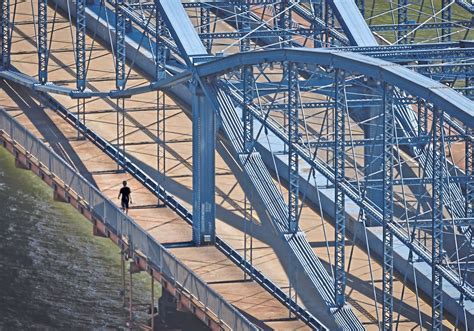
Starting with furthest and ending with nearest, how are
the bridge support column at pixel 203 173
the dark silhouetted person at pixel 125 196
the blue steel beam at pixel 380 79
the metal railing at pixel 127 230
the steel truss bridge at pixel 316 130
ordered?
the dark silhouetted person at pixel 125 196 → the bridge support column at pixel 203 173 → the metal railing at pixel 127 230 → the steel truss bridge at pixel 316 130 → the blue steel beam at pixel 380 79

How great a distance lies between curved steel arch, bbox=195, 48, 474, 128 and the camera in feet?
167

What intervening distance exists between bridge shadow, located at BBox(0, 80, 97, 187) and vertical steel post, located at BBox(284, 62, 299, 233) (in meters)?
11.2

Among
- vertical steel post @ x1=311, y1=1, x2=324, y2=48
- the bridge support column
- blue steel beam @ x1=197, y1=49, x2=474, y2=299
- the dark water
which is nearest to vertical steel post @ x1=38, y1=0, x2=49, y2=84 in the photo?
the dark water

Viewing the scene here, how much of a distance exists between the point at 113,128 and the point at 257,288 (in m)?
14.3

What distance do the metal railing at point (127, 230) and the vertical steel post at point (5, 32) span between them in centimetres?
678

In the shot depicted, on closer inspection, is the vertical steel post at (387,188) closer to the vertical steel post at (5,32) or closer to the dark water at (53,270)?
the dark water at (53,270)

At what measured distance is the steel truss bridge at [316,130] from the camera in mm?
54625

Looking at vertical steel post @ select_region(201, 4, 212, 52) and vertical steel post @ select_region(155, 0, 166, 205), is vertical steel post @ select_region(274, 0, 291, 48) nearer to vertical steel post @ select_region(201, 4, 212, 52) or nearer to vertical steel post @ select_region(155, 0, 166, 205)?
vertical steel post @ select_region(201, 4, 212, 52)

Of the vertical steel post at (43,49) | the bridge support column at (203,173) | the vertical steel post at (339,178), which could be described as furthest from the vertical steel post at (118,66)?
the vertical steel post at (339,178)

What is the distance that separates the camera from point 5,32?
263 ft

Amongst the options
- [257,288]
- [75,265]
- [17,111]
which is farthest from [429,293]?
[17,111]

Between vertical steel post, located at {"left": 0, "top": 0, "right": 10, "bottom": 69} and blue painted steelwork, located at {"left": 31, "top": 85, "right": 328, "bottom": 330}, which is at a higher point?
vertical steel post, located at {"left": 0, "top": 0, "right": 10, "bottom": 69}

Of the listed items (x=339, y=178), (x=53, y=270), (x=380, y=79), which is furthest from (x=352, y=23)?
(x=380, y=79)

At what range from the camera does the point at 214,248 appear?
215 feet
